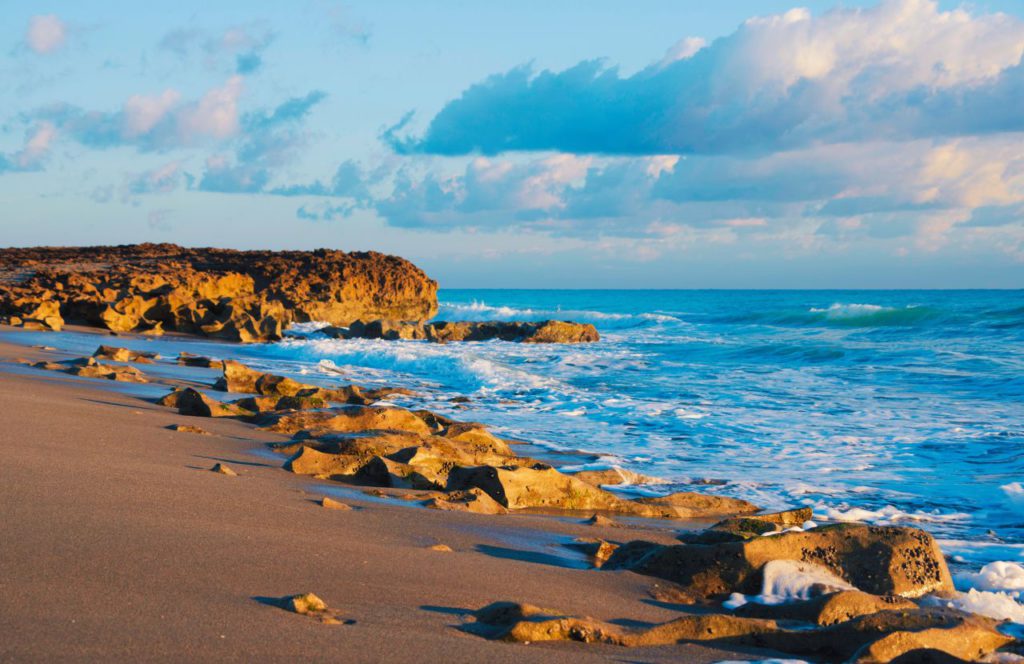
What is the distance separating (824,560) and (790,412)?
25.9 feet

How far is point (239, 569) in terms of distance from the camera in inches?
123

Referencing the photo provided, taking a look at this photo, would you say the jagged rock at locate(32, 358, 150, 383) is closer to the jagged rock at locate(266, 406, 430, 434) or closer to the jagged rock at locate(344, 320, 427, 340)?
the jagged rock at locate(266, 406, 430, 434)

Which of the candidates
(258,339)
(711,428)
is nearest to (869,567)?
(711,428)

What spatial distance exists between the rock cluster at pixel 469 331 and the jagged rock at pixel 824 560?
71.0 feet

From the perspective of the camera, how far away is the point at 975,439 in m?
9.46

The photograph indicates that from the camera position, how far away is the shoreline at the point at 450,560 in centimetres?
281

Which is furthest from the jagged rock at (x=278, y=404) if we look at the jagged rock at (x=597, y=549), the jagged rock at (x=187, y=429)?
the jagged rock at (x=597, y=549)

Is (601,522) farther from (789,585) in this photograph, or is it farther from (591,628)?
(591,628)

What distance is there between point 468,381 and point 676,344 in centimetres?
1331

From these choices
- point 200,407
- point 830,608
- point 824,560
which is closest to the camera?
point 830,608

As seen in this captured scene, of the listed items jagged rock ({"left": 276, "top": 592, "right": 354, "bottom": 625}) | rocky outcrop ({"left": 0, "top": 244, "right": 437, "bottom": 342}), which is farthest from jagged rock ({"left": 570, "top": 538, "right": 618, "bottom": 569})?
rocky outcrop ({"left": 0, "top": 244, "right": 437, "bottom": 342})

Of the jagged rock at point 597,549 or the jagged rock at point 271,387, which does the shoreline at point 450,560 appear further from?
the jagged rock at point 271,387

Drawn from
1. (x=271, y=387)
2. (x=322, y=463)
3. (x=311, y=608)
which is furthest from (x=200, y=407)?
(x=311, y=608)

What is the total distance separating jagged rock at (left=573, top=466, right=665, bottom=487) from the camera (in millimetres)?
6891
